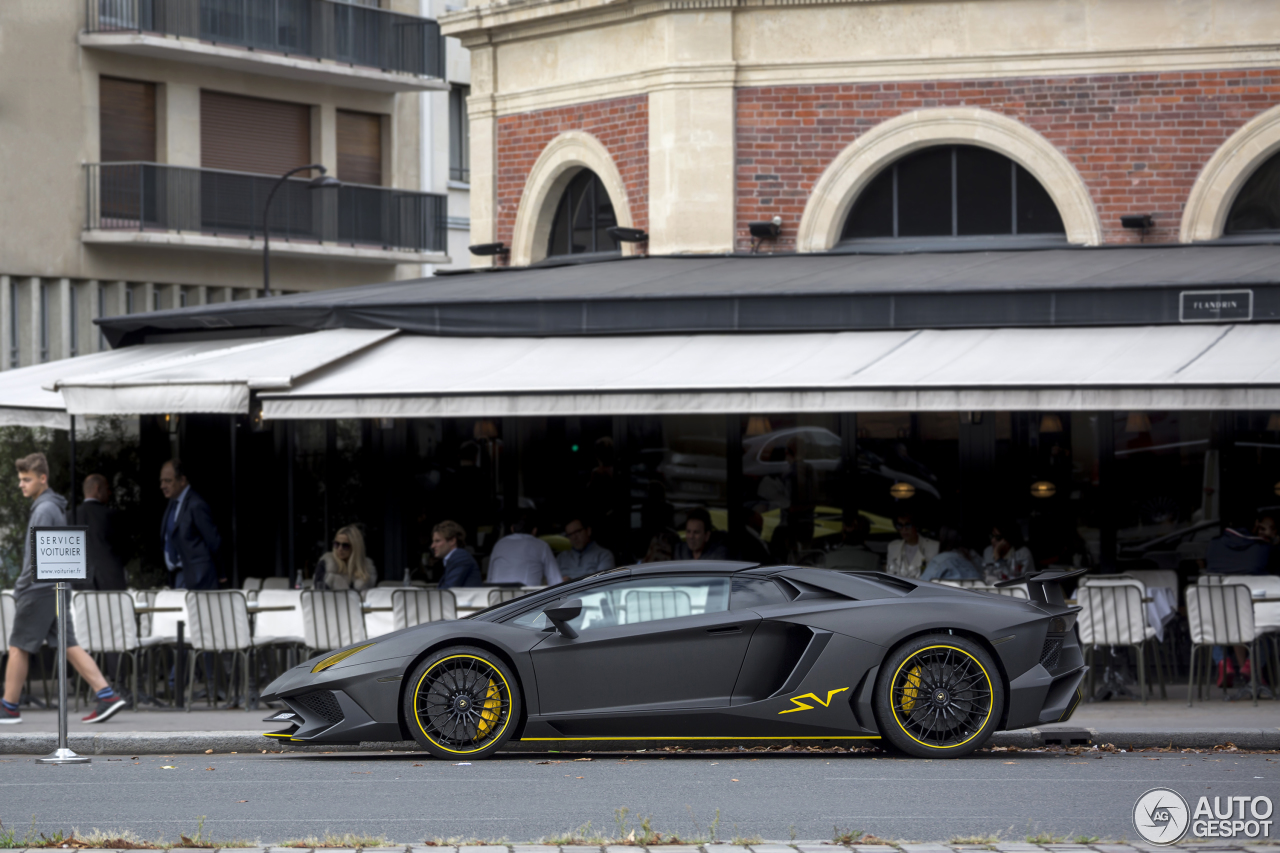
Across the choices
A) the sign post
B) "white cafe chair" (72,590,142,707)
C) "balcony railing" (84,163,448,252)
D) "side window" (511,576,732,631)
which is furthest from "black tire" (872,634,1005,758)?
"balcony railing" (84,163,448,252)

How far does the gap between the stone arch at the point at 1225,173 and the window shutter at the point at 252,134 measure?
19039 millimetres

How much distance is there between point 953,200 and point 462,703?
29.5 feet

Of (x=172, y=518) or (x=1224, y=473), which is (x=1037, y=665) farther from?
(x=172, y=518)

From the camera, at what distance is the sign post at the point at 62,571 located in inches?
393

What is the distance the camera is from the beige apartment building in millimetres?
27797

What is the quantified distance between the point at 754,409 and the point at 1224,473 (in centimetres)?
524

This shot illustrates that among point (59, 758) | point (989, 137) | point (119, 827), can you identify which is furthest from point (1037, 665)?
point (989, 137)

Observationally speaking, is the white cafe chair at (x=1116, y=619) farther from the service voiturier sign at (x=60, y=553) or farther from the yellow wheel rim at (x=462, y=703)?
the service voiturier sign at (x=60, y=553)

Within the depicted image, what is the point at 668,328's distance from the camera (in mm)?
14352

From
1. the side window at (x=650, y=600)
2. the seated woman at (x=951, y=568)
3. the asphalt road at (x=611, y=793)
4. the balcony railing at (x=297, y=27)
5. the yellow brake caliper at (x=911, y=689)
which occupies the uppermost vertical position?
the balcony railing at (x=297, y=27)

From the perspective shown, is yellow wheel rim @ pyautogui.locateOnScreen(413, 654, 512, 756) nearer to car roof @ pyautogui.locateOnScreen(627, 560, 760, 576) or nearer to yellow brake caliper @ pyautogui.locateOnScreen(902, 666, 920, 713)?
car roof @ pyautogui.locateOnScreen(627, 560, 760, 576)

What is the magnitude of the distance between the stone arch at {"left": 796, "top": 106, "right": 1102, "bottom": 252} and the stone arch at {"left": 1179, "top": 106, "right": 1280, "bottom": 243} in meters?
0.86

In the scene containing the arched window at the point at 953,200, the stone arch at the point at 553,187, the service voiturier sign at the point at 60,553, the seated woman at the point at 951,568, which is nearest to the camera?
the service voiturier sign at the point at 60,553

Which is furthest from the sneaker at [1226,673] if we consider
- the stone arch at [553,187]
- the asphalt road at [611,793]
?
the stone arch at [553,187]
